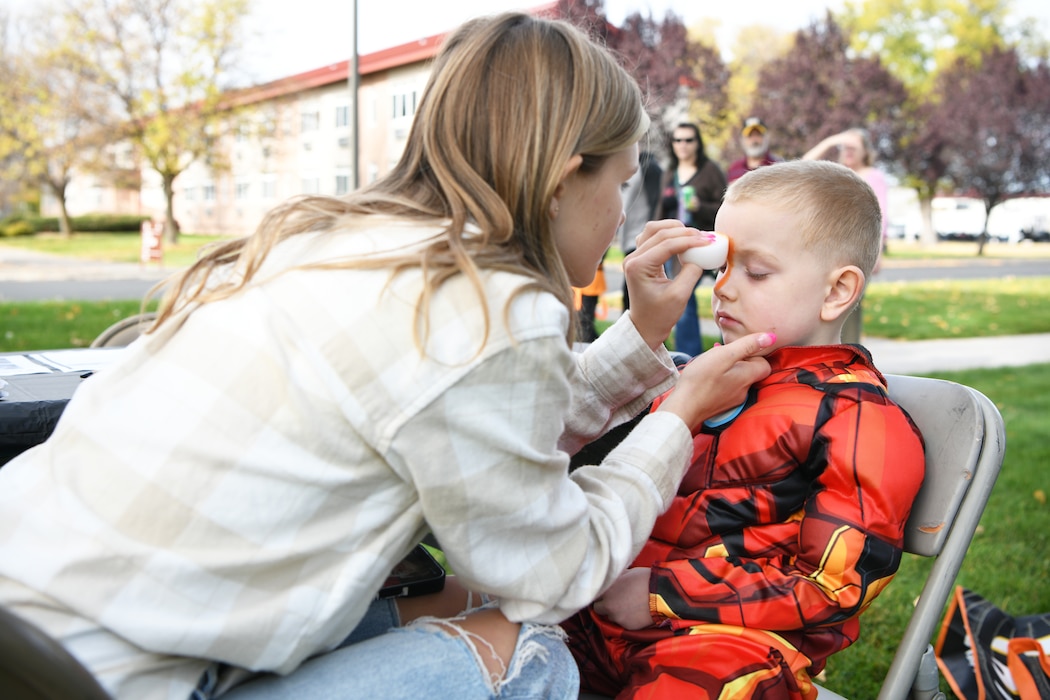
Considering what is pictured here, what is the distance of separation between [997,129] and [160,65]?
32692 mm

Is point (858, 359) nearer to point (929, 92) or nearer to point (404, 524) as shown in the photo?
point (404, 524)

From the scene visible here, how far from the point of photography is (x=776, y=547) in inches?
63.6

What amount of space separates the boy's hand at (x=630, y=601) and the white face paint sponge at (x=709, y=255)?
0.56 metres

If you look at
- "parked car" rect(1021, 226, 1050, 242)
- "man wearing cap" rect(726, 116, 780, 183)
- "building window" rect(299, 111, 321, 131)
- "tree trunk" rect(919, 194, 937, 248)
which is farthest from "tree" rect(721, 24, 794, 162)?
"man wearing cap" rect(726, 116, 780, 183)

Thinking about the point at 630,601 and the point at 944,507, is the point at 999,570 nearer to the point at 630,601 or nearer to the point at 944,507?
the point at 944,507

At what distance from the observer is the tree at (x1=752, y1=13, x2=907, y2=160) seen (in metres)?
34.8

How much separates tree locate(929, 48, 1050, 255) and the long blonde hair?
41.0 meters

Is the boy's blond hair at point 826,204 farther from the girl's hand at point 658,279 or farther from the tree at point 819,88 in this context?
the tree at point 819,88

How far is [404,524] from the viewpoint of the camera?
1201 millimetres

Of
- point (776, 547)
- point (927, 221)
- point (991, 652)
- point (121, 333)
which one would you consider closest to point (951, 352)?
point (991, 652)

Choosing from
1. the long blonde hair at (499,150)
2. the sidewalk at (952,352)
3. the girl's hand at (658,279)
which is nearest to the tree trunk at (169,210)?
the sidewalk at (952,352)

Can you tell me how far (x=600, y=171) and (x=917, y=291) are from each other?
1516 cm

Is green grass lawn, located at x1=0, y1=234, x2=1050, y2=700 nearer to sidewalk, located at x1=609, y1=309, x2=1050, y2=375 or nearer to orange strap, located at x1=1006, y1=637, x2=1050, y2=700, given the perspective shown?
sidewalk, located at x1=609, y1=309, x2=1050, y2=375

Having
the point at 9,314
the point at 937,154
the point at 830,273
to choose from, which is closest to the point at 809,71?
the point at 937,154
